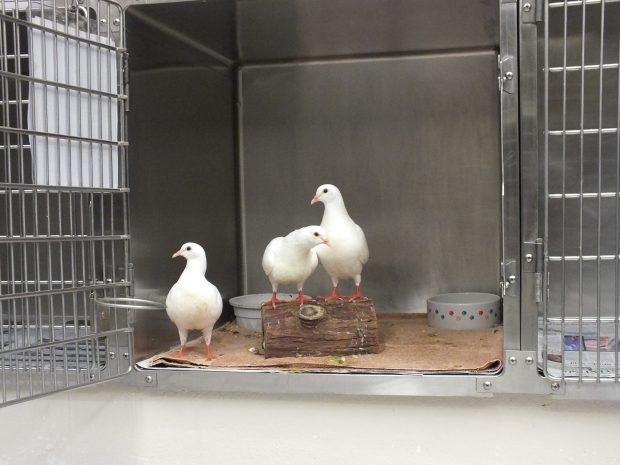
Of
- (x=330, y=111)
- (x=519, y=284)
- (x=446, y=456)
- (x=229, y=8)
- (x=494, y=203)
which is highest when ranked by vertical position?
(x=229, y=8)

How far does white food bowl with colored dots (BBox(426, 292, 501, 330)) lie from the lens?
158 centimetres

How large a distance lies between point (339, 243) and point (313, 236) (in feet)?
0.34

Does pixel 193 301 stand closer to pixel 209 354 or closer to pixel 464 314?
pixel 209 354

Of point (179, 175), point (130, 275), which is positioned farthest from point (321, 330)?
point (179, 175)

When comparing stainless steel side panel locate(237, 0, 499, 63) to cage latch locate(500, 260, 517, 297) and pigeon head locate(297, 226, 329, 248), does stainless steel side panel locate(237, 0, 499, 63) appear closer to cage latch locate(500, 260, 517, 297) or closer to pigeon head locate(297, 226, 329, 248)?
pigeon head locate(297, 226, 329, 248)

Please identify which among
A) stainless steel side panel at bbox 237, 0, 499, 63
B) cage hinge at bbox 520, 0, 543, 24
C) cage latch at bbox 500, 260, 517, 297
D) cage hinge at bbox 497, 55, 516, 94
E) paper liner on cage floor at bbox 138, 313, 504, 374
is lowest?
paper liner on cage floor at bbox 138, 313, 504, 374

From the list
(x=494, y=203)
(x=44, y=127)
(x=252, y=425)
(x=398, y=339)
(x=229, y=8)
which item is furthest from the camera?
(x=494, y=203)

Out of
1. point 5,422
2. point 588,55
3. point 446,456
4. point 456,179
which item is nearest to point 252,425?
point 446,456

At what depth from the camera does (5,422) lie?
122cm

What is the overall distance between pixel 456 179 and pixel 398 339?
1.74 feet

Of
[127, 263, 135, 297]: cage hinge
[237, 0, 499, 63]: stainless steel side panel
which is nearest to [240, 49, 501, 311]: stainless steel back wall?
[237, 0, 499, 63]: stainless steel side panel

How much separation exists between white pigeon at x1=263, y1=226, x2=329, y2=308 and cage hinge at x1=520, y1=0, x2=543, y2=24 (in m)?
0.51

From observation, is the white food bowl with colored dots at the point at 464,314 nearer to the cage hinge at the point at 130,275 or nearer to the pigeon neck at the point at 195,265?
the pigeon neck at the point at 195,265

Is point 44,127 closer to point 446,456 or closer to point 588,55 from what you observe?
point 446,456
